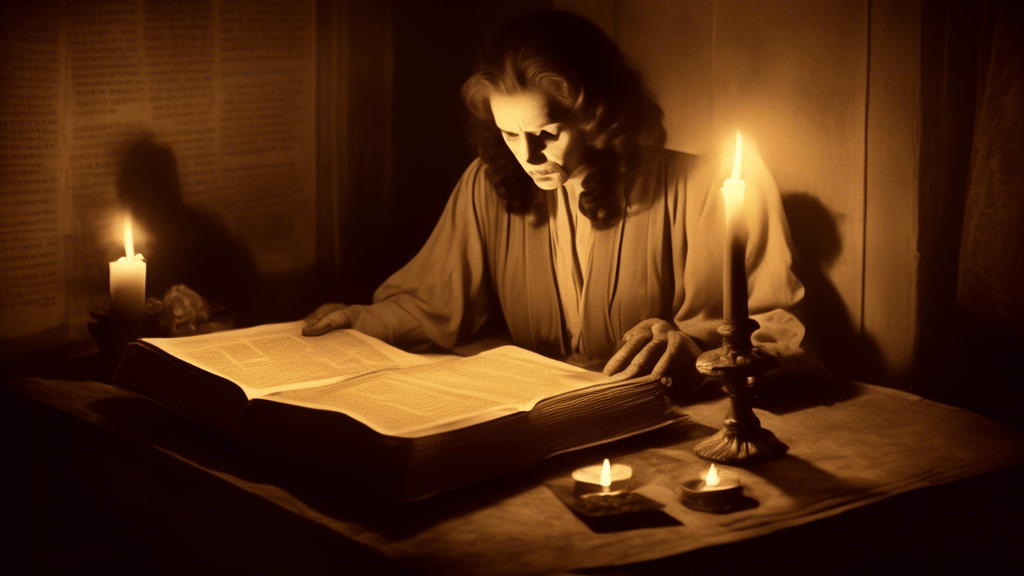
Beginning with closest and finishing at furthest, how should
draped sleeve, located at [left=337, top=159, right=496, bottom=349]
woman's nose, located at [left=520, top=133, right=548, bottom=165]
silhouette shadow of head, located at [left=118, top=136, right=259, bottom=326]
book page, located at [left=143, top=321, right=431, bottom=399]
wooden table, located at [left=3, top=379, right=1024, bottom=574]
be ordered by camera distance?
wooden table, located at [left=3, top=379, right=1024, bottom=574]
book page, located at [left=143, top=321, right=431, bottom=399]
woman's nose, located at [left=520, top=133, right=548, bottom=165]
draped sleeve, located at [left=337, top=159, right=496, bottom=349]
silhouette shadow of head, located at [left=118, top=136, right=259, bottom=326]

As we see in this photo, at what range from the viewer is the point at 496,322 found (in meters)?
2.13

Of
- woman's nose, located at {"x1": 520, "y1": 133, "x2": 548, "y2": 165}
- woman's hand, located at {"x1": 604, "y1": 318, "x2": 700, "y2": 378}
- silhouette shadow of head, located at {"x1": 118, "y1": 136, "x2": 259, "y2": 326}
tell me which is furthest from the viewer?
silhouette shadow of head, located at {"x1": 118, "y1": 136, "x2": 259, "y2": 326}

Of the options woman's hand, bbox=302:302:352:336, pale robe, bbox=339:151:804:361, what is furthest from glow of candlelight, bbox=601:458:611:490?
woman's hand, bbox=302:302:352:336

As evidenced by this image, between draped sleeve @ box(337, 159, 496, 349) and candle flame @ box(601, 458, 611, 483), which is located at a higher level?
draped sleeve @ box(337, 159, 496, 349)

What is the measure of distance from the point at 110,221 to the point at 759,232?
1343 mm

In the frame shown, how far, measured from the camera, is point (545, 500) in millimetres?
1074

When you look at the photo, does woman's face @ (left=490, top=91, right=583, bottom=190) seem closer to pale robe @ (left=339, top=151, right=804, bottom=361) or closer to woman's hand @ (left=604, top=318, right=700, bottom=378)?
pale robe @ (left=339, top=151, right=804, bottom=361)

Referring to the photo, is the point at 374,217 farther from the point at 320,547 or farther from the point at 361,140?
the point at 320,547

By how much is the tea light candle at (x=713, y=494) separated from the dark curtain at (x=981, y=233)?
75cm

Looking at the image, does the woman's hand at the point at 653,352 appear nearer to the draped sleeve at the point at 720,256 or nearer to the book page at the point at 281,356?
the draped sleeve at the point at 720,256

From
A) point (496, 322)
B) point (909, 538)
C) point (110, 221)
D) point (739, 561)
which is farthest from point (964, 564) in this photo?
point (110, 221)

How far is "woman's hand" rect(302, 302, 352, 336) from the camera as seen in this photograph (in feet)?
5.42

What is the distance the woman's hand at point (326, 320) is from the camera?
1652mm

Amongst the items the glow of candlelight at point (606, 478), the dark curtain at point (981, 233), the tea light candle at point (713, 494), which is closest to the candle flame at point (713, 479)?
the tea light candle at point (713, 494)
